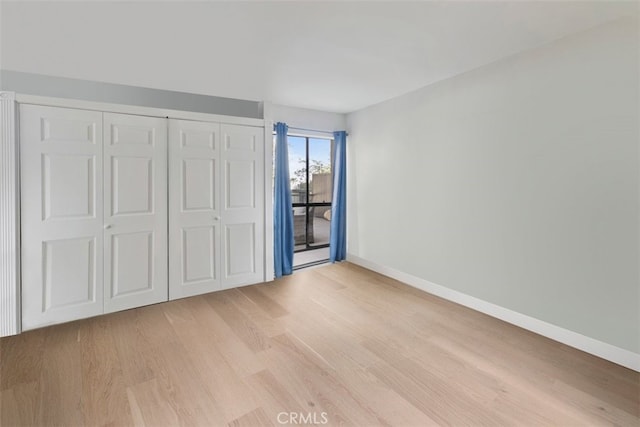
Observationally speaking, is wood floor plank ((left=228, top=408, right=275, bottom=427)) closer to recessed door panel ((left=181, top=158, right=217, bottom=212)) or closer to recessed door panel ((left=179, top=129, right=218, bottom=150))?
recessed door panel ((left=181, top=158, right=217, bottom=212))

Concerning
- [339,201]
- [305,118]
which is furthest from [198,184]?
[339,201]

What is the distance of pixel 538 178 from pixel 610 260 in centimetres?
76

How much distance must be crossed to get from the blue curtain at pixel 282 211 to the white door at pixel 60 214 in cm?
187

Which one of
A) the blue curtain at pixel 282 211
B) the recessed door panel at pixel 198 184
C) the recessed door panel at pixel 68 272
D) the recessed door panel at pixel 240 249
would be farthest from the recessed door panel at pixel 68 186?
the blue curtain at pixel 282 211

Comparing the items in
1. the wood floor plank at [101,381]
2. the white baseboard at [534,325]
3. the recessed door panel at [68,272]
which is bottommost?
the wood floor plank at [101,381]

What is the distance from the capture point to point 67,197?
2.62m

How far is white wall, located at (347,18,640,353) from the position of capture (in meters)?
2.01

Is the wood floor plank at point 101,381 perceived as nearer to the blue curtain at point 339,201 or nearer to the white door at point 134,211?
the white door at point 134,211

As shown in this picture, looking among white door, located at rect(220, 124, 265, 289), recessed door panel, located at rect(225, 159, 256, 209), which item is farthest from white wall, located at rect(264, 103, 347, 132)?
recessed door panel, located at rect(225, 159, 256, 209)

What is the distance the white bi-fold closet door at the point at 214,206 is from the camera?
10.4 feet

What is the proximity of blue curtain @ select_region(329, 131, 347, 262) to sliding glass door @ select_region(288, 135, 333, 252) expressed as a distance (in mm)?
479

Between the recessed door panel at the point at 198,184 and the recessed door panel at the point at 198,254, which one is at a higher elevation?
the recessed door panel at the point at 198,184

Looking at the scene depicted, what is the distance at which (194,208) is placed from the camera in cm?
325

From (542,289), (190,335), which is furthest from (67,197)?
(542,289)
